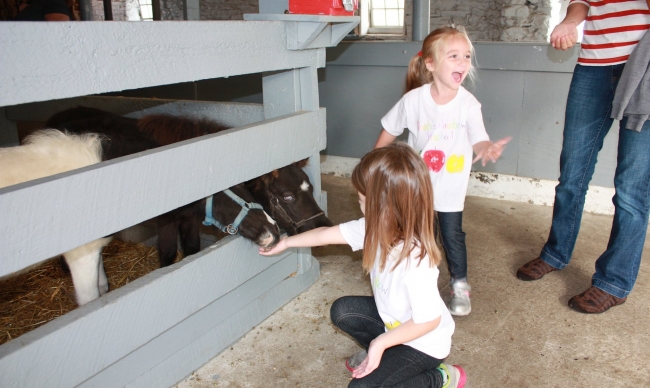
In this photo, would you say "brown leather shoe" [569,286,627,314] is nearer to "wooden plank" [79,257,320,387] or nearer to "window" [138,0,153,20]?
"wooden plank" [79,257,320,387]

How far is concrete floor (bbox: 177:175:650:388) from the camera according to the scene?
2266mm

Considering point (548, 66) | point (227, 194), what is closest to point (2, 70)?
point (227, 194)

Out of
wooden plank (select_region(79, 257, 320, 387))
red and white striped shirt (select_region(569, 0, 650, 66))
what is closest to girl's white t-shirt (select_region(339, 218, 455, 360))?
wooden plank (select_region(79, 257, 320, 387))

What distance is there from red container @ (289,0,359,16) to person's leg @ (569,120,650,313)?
57.3 inches

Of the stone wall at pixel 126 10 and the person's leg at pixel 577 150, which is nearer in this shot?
the person's leg at pixel 577 150

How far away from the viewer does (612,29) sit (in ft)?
8.36

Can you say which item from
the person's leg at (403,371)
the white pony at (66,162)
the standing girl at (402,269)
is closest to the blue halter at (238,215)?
→ the white pony at (66,162)

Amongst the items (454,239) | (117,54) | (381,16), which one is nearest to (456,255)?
(454,239)

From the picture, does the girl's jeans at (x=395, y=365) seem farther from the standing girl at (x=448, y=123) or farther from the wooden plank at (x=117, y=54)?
the wooden plank at (x=117, y=54)

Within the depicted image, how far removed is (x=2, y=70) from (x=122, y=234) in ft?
7.87

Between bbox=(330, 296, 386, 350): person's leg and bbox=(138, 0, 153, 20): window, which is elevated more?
bbox=(138, 0, 153, 20): window

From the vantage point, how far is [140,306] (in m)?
2.01

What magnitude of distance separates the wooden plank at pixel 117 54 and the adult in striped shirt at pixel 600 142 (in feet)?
4.99

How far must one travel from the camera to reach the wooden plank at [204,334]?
6.72ft
